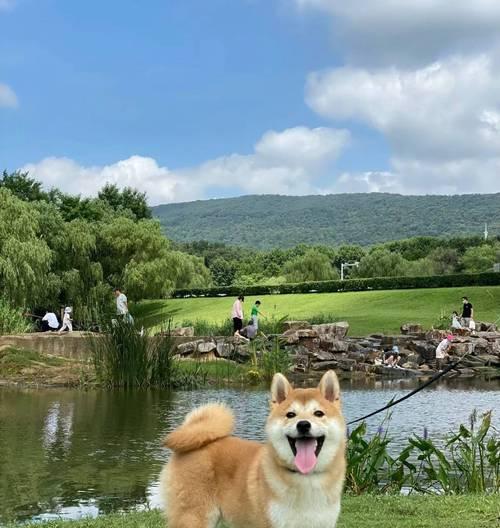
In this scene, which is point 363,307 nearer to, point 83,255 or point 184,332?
point 83,255

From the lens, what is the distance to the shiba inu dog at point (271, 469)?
15.2ft

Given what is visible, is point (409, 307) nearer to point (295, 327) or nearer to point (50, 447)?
point (295, 327)

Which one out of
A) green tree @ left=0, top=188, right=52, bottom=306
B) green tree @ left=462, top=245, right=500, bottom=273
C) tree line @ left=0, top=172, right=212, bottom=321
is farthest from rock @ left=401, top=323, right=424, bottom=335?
green tree @ left=462, top=245, right=500, bottom=273

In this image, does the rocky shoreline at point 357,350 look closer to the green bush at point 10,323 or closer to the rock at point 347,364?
the rock at point 347,364

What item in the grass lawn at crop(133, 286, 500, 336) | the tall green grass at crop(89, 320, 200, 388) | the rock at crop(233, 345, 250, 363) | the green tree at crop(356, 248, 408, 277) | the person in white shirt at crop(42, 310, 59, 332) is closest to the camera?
the tall green grass at crop(89, 320, 200, 388)

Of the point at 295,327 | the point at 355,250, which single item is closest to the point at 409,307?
the point at 295,327

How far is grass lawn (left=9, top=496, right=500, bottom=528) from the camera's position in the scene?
6832 millimetres

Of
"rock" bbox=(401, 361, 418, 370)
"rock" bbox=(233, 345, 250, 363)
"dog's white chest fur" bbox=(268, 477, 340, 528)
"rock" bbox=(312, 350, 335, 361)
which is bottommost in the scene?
"rock" bbox=(401, 361, 418, 370)

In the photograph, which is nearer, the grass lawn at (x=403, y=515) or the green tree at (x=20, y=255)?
the grass lawn at (x=403, y=515)

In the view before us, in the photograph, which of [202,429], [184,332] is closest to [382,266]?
[184,332]

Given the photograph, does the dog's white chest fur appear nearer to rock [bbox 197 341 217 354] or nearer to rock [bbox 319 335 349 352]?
rock [bbox 197 341 217 354]

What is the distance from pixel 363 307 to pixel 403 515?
37.9 metres

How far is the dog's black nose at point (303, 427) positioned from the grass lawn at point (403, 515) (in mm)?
2506

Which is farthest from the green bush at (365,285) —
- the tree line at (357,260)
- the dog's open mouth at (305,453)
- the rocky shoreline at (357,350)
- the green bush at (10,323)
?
the dog's open mouth at (305,453)
